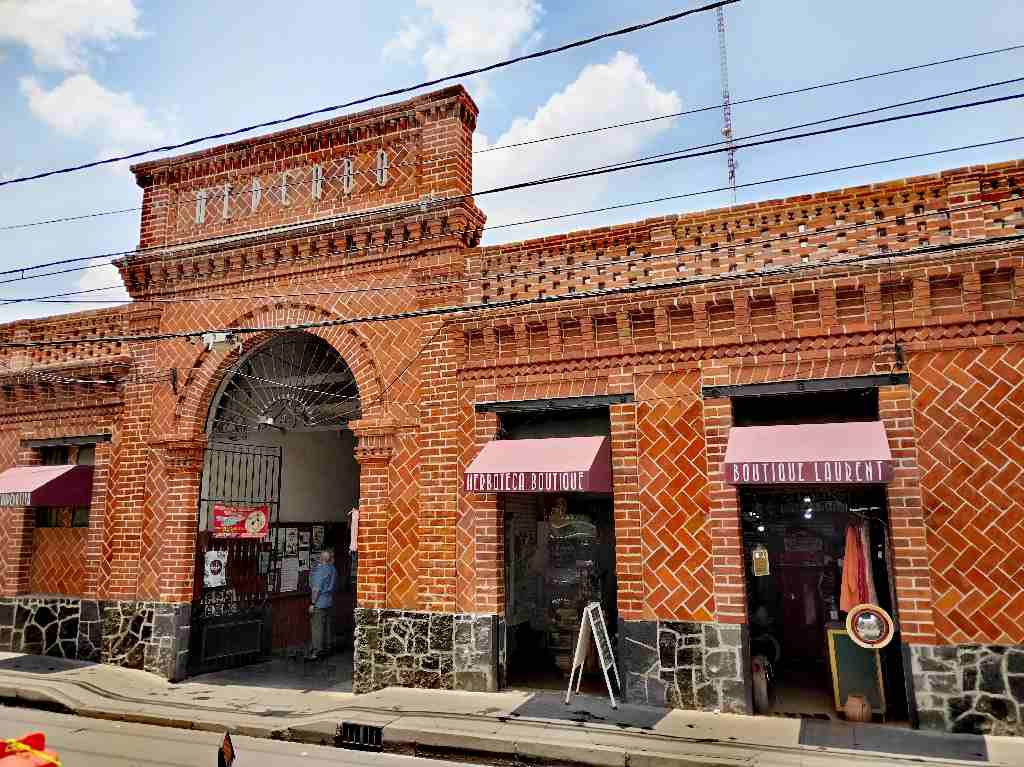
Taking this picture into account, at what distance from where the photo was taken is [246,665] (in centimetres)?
1314

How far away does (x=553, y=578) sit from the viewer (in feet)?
40.1

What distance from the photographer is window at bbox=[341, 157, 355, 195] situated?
12.5m

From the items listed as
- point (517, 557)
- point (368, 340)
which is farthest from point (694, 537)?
point (368, 340)

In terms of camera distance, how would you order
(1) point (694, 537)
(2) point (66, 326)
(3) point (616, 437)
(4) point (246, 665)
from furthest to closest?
(2) point (66, 326) → (4) point (246, 665) → (3) point (616, 437) → (1) point (694, 537)

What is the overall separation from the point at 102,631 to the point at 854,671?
38.3 ft

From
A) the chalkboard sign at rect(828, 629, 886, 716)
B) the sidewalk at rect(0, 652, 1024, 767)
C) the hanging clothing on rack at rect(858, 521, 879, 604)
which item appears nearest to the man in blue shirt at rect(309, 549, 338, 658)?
the sidewalk at rect(0, 652, 1024, 767)

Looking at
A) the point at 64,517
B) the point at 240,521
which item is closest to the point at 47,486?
the point at 64,517

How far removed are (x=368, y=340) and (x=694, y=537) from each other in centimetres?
571

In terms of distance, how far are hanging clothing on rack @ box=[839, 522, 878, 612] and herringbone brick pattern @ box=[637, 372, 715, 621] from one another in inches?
63.6

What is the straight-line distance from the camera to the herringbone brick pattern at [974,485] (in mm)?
8164

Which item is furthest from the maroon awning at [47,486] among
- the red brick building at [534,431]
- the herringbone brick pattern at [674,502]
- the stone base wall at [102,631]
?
the herringbone brick pattern at [674,502]

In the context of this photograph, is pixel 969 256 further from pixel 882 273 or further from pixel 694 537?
pixel 694 537

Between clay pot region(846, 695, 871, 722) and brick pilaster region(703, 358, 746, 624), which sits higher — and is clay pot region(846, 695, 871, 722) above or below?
below

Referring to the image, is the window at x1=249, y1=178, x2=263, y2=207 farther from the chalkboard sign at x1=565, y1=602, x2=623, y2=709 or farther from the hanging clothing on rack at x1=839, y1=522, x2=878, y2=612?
the hanging clothing on rack at x1=839, y1=522, x2=878, y2=612
